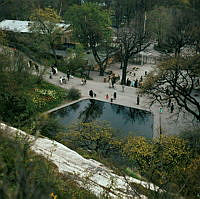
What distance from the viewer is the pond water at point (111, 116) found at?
70.2 ft

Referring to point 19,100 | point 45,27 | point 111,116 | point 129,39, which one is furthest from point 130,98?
point 45,27

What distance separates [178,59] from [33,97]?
12.9 m

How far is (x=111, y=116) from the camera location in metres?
23.5

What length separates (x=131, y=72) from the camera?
38094mm

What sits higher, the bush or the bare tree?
the bare tree

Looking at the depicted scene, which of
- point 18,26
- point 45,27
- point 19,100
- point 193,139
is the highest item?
point 45,27

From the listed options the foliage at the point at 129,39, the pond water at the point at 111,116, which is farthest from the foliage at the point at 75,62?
the pond water at the point at 111,116

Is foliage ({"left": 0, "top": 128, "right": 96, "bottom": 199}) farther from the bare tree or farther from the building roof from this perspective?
the building roof

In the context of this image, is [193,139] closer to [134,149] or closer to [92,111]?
[134,149]

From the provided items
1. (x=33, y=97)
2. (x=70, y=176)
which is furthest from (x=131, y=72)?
(x=70, y=176)

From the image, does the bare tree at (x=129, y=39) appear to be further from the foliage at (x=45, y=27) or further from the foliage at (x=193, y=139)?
the foliage at (x=193, y=139)

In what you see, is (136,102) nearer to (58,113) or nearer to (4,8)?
(58,113)

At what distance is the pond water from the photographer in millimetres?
21389

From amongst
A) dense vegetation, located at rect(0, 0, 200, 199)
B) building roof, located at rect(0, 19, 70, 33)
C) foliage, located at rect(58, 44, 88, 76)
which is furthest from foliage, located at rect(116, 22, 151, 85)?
building roof, located at rect(0, 19, 70, 33)
